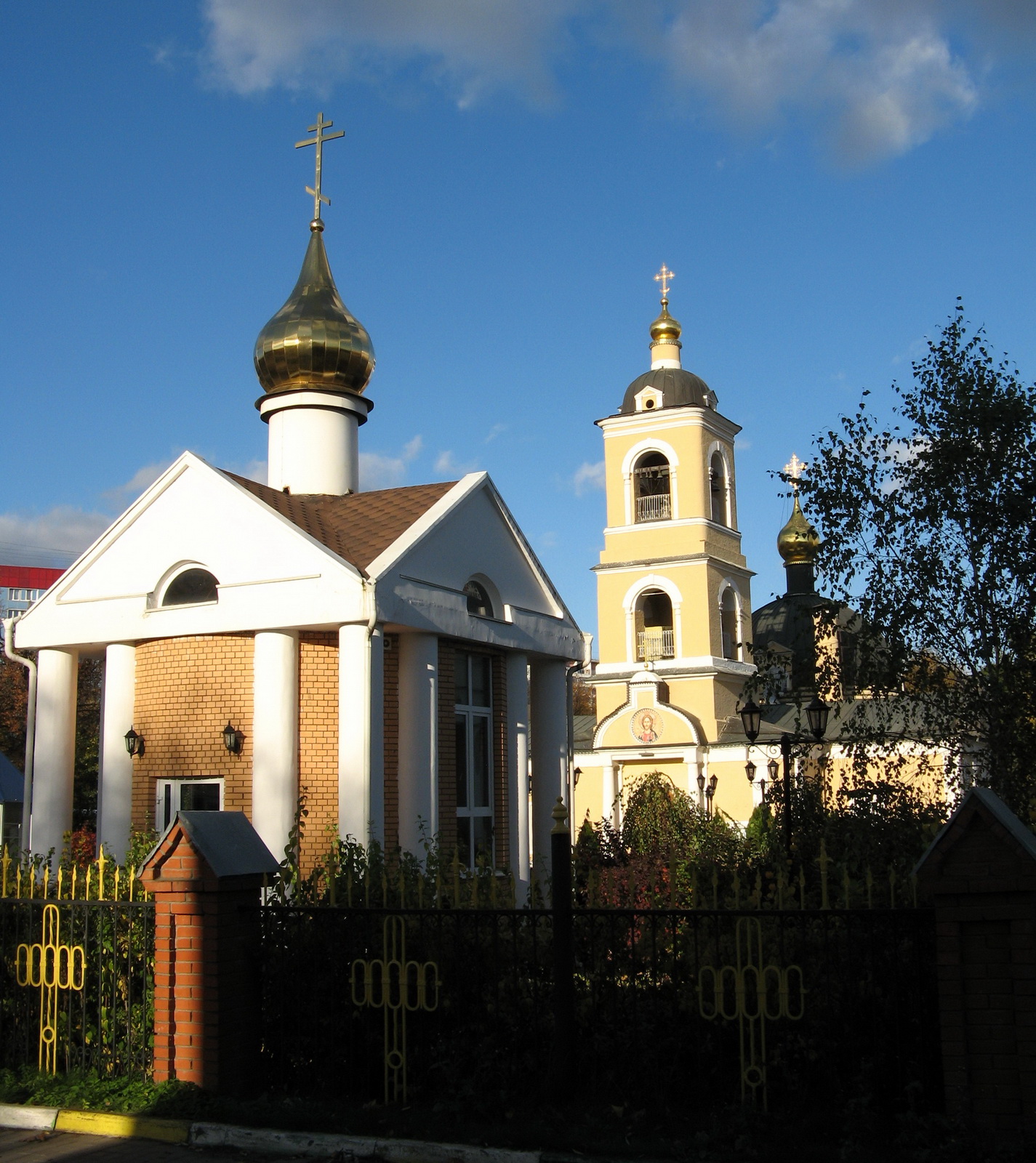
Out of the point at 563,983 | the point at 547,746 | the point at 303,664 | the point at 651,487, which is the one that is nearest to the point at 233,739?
the point at 303,664

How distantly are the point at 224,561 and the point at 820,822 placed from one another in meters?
6.92

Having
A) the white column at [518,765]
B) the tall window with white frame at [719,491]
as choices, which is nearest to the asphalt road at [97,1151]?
the white column at [518,765]

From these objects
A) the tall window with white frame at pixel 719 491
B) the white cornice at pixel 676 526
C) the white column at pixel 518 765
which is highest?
the tall window with white frame at pixel 719 491

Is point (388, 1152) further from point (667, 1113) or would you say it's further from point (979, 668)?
point (979, 668)

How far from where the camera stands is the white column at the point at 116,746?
12.9 m

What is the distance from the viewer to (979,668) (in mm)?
11047

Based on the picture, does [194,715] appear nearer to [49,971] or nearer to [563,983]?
[49,971]

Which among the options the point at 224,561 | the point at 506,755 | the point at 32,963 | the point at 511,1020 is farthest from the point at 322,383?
the point at 511,1020

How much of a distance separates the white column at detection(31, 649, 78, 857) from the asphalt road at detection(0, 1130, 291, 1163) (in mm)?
7154

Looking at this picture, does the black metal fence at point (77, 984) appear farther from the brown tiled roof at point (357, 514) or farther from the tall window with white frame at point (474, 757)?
the tall window with white frame at point (474, 757)

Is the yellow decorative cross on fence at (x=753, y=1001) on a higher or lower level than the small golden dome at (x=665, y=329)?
lower

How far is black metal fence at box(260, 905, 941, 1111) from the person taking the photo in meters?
6.20

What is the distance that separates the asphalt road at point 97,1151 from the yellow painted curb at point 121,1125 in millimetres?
→ 39

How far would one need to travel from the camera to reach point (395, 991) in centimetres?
714
